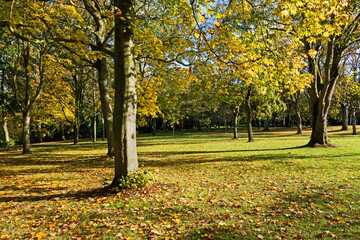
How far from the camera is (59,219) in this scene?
478cm

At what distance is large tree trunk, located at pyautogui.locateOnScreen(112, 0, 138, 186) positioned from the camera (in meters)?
6.32

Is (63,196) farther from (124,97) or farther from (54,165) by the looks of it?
(54,165)

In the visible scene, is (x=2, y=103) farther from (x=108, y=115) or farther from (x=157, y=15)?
(x=157, y=15)

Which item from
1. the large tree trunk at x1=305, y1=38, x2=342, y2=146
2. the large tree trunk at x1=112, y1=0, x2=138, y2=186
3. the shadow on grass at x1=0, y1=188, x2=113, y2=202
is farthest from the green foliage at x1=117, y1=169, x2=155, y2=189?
the large tree trunk at x1=305, y1=38, x2=342, y2=146

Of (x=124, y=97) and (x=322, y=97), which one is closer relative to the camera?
(x=124, y=97)

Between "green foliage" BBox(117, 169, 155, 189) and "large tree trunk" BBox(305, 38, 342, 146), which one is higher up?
"large tree trunk" BBox(305, 38, 342, 146)

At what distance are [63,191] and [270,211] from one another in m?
6.28

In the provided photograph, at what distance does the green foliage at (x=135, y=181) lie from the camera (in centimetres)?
635

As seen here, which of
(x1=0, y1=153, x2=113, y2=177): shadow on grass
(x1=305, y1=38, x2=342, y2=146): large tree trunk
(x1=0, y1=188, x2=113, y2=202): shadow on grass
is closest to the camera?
(x1=0, y1=188, x2=113, y2=202): shadow on grass

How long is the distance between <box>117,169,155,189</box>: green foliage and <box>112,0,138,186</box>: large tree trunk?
152mm

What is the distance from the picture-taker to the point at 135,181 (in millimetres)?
6445

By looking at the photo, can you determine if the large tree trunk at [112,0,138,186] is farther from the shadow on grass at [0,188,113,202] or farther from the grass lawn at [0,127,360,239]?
the grass lawn at [0,127,360,239]

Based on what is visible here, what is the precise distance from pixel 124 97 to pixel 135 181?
8.48 feet

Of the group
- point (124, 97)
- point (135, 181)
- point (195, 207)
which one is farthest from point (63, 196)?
point (195, 207)
